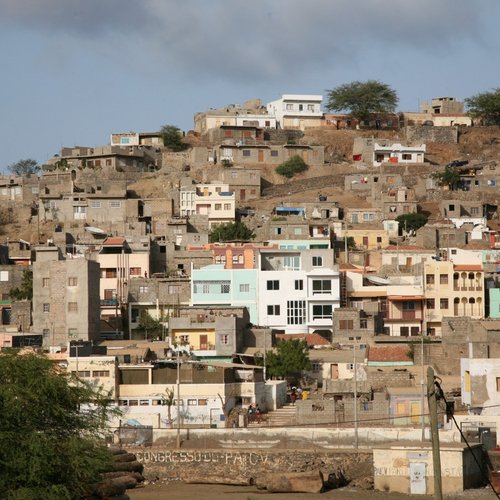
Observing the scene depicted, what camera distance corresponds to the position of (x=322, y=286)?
69438 mm

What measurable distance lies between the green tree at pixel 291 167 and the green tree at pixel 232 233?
45.7 feet

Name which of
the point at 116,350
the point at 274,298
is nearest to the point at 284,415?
the point at 116,350

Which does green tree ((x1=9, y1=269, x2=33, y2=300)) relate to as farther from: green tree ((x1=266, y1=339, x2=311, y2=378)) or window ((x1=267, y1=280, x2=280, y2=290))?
green tree ((x1=266, y1=339, x2=311, y2=378))

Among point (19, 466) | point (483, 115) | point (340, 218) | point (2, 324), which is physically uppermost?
point (483, 115)

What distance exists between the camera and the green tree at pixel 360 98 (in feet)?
352

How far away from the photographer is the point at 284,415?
56.7 metres

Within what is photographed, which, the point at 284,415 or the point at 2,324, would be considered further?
the point at 2,324

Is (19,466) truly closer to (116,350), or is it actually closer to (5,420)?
(5,420)

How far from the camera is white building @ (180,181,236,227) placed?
277ft

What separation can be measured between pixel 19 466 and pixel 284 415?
77.0ft

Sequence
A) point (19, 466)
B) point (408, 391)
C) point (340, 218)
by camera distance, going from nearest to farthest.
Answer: point (19, 466) → point (408, 391) → point (340, 218)

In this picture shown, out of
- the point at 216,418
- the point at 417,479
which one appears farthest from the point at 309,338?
the point at 417,479

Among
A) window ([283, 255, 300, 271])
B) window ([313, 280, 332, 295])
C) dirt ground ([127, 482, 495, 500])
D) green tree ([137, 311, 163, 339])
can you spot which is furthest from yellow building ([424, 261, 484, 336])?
dirt ground ([127, 482, 495, 500])

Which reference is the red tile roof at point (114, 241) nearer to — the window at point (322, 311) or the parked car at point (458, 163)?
the window at point (322, 311)
